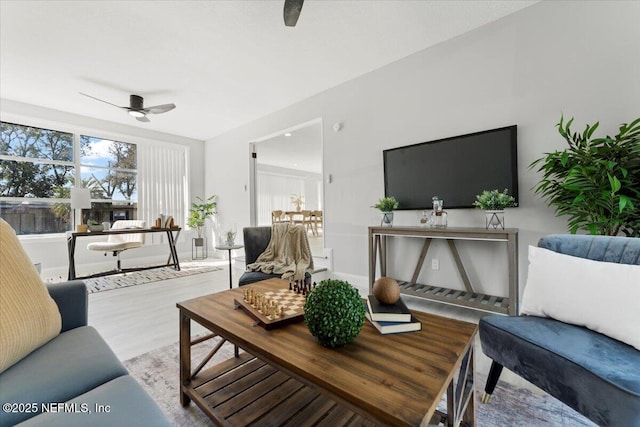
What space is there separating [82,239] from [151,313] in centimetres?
330

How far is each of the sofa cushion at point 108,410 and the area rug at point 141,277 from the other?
10.9ft

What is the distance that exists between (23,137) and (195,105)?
2728mm

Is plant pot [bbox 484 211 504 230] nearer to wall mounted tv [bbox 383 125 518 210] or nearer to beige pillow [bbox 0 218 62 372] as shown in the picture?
wall mounted tv [bbox 383 125 518 210]

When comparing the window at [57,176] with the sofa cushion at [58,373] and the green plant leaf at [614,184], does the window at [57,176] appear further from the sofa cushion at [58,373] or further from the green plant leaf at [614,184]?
the green plant leaf at [614,184]

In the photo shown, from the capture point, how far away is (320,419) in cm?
112

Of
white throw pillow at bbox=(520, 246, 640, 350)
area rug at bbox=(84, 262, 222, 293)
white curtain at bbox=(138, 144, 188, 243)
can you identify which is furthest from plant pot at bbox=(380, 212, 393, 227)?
white curtain at bbox=(138, 144, 188, 243)

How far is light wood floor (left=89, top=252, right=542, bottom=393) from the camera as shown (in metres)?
1.89

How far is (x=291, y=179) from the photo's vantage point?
33.0 ft

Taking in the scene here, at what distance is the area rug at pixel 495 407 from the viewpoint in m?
1.17

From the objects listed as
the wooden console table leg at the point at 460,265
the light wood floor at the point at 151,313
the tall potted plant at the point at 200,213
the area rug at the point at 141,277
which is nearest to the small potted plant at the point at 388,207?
the wooden console table leg at the point at 460,265

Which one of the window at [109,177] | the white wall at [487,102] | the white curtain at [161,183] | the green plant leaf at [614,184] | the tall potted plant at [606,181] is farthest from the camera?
the white curtain at [161,183]

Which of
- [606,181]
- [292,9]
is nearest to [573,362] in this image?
[606,181]

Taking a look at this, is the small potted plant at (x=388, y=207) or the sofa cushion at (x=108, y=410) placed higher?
the small potted plant at (x=388, y=207)

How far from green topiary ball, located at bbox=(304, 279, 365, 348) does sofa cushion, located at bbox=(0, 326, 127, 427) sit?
68cm
